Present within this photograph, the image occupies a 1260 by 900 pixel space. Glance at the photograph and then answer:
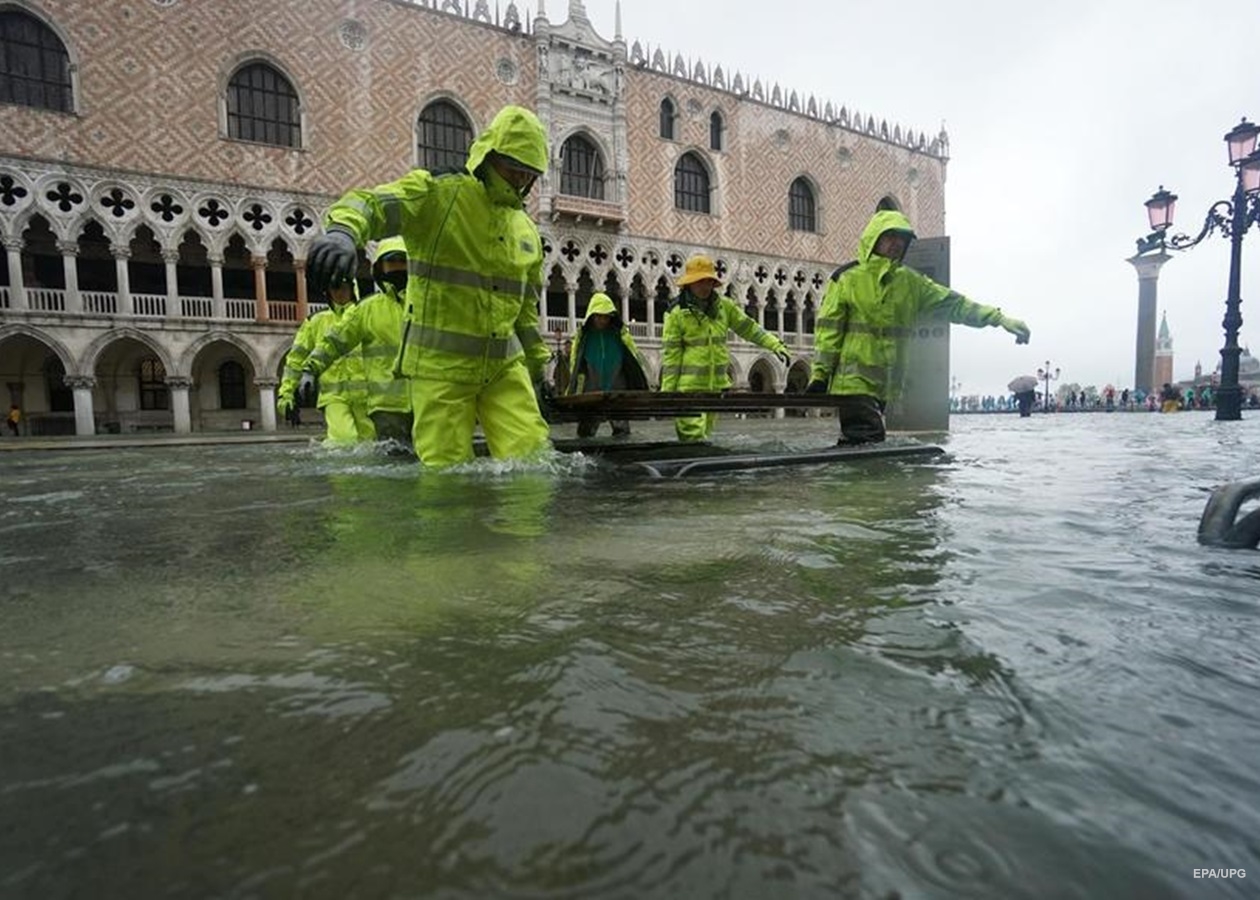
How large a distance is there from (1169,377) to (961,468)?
6619cm

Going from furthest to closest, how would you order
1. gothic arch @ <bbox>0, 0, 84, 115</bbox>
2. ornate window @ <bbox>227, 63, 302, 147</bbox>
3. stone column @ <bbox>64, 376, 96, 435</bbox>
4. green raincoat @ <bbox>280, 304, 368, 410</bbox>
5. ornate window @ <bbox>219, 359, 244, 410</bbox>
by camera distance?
1. ornate window @ <bbox>219, 359, 244, 410</bbox>
2. ornate window @ <bbox>227, 63, 302, 147</bbox>
3. stone column @ <bbox>64, 376, 96, 435</bbox>
4. gothic arch @ <bbox>0, 0, 84, 115</bbox>
5. green raincoat @ <bbox>280, 304, 368, 410</bbox>

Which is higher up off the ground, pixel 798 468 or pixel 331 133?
pixel 331 133

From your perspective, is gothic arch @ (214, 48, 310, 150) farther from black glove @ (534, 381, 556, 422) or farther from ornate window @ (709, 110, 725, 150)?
black glove @ (534, 381, 556, 422)

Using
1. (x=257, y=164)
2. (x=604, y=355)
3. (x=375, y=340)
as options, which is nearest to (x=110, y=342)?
(x=257, y=164)

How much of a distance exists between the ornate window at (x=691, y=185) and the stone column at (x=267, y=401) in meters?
15.8

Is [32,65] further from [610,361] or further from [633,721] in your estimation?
[633,721]

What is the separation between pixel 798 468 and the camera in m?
4.63

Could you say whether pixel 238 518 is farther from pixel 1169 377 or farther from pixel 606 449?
pixel 1169 377

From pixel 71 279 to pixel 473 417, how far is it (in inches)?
741

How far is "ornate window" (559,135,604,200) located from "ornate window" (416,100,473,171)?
346 cm

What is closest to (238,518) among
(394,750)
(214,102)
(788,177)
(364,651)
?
(364,651)

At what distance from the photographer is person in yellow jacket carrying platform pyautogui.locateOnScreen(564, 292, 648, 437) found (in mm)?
7465

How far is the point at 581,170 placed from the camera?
79.6 feet

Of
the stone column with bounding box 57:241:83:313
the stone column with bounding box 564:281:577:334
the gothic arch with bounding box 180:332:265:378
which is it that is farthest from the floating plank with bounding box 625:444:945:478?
the stone column with bounding box 564:281:577:334
